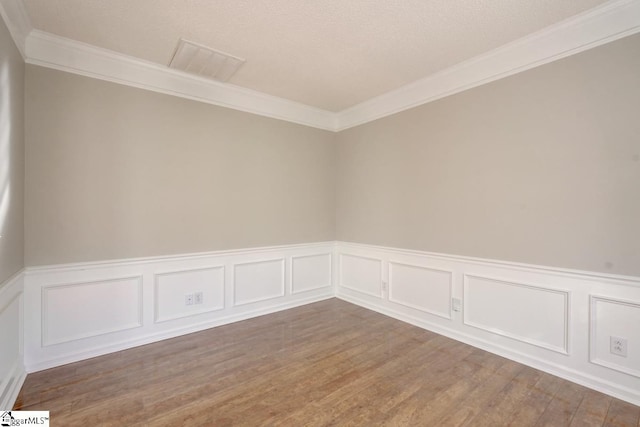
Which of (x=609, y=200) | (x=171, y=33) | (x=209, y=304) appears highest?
(x=171, y=33)

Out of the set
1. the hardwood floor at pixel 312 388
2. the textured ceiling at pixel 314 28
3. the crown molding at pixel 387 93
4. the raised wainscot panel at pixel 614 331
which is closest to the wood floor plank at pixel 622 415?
the hardwood floor at pixel 312 388

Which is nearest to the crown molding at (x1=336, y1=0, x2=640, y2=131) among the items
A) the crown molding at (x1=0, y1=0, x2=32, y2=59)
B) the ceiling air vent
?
the ceiling air vent

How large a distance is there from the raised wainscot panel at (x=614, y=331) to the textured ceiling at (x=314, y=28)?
2.17 metres

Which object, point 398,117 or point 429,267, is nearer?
Answer: point 429,267

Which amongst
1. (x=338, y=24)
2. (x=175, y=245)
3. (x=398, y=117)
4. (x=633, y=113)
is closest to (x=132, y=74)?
(x=175, y=245)

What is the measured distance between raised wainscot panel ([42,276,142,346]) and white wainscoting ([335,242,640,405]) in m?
2.82

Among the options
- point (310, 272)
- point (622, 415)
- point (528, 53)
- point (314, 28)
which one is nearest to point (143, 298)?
Answer: point (310, 272)

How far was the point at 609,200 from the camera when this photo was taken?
2189 mm

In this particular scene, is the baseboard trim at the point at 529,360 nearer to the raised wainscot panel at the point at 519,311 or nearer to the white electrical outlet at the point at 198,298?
the raised wainscot panel at the point at 519,311

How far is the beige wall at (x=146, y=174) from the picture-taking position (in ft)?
8.29

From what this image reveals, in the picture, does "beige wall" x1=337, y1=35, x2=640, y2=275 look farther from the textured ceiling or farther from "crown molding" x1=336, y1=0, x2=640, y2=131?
the textured ceiling

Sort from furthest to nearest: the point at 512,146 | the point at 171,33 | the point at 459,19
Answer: the point at 512,146 → the point at 171,33 → the point at 459,19

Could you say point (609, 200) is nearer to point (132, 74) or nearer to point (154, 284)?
point (154, 284)

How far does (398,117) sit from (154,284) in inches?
131
